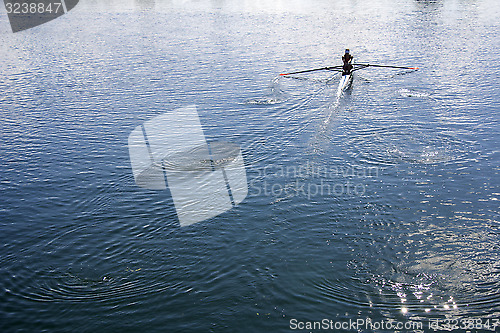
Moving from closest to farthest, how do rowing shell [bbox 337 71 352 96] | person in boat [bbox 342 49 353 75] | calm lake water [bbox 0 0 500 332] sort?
calm lake water [bbox 0 0 500 332] → rowing shell [bbox 337 71 352 96] → person in boat [bbox 342 49 353 75]

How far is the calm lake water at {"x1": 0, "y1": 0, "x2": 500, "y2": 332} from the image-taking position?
44.2ft

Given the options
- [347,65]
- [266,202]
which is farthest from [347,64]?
[266,202]

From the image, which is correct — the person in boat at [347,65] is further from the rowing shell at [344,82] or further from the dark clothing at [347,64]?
the rowing shell at [344,82]

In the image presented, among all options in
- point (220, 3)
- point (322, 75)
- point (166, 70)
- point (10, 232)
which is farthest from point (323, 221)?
point (220, 3)

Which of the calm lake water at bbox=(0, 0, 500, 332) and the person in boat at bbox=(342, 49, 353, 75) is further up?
the person in boat at bbox=(342, 49, 353, 75)

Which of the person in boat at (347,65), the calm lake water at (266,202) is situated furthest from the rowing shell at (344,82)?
the calm lake water at (266,202)

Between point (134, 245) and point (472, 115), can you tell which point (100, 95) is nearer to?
point (134, 245)

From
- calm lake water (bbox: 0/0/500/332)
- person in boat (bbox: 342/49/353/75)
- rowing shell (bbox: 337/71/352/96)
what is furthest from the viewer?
person in boat (bbox: 342/49/353/75)

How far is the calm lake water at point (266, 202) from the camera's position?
13.5 metres

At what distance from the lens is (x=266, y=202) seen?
731 inches

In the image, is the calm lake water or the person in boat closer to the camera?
the calm lake water

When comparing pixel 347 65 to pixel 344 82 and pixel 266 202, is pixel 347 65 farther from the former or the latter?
pixel 266 202

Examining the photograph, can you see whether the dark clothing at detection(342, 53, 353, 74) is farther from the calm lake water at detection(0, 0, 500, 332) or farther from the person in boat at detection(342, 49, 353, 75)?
the calm lake water at detection(0, 0, 500, 332)

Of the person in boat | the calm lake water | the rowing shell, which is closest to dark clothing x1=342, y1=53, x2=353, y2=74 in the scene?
the person in boat
